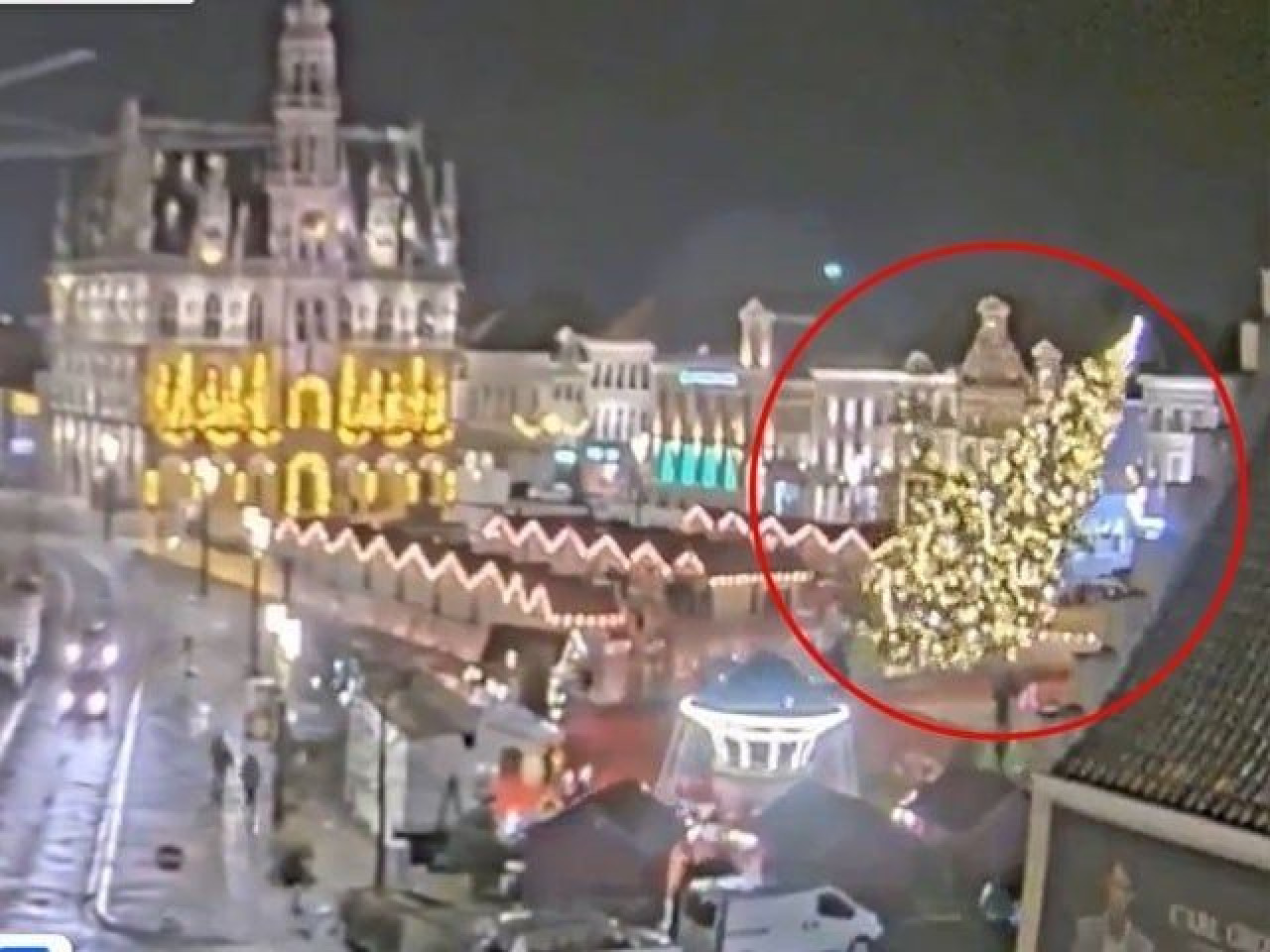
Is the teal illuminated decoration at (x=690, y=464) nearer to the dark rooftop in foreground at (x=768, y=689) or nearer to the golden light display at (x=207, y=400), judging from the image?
the dark rooftop in foreground at (x=768, y=689)

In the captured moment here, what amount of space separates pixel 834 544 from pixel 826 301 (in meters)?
0.27

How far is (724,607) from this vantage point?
8.10 ft

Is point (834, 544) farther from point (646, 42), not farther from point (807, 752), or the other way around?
point (646, 42)

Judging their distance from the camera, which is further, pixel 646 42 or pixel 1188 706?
pixel 646 42

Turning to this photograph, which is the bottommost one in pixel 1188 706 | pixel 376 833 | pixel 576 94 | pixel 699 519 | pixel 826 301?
pixel 376 833

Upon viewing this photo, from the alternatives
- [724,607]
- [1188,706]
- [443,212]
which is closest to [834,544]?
[724,607]

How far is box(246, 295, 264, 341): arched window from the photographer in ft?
8.23

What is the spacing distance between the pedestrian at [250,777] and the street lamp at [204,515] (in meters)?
0.20

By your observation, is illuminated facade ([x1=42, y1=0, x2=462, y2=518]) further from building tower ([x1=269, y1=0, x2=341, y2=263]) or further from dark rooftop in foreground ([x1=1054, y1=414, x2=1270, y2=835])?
dark rooftop in foreground ([x1=1054, y1=414, x2=1270, y2=835])

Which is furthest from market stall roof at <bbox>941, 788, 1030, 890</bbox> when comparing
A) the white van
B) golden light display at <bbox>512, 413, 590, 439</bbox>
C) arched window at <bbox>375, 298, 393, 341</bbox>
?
arched window at <bbox>375, 298, 393, 341</bbox>

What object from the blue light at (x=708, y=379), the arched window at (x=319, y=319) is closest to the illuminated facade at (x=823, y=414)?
the blue light at (x=708, y=379)

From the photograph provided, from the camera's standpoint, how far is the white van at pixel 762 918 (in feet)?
7.93

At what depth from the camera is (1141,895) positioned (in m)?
2.30

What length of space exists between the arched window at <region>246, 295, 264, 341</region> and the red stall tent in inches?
25.1
